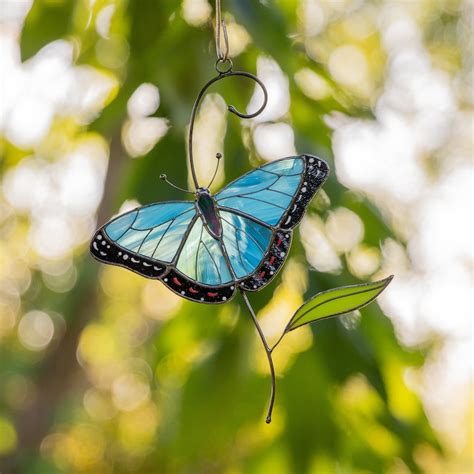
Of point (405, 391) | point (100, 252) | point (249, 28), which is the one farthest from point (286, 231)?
point (405, 391)

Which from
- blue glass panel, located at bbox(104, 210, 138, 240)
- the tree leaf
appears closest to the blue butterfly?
blue glass panel, located at bbox(104, 210, 138, 240)

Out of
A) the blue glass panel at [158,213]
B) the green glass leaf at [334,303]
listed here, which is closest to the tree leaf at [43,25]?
the blue glass panel at [158,213]

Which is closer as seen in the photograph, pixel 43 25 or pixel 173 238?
pixel 173 238

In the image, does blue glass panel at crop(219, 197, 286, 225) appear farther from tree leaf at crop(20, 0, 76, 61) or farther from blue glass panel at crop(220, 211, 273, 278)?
tree leaf at crop(20, 0, 76, 61)

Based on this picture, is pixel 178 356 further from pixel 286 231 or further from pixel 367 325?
pixel 286 231

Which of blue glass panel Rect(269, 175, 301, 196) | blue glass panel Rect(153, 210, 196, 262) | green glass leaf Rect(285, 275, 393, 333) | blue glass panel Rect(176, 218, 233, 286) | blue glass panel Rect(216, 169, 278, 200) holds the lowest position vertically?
green glass leaf Rect(285, 275, 393, 333)

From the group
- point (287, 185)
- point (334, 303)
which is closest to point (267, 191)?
point (287, 185)

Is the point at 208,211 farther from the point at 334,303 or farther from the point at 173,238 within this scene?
the point at 334,303
